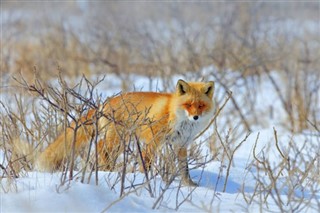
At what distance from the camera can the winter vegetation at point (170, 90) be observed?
404 centimetres

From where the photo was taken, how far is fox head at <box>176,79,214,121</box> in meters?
5.38

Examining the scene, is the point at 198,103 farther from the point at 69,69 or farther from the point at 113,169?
the point at 69,69

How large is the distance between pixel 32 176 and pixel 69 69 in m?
8.60

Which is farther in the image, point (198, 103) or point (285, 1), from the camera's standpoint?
point (285, 1)

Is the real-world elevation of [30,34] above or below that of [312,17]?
below

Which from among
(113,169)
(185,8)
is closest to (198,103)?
(113,169)

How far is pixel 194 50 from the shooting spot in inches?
464

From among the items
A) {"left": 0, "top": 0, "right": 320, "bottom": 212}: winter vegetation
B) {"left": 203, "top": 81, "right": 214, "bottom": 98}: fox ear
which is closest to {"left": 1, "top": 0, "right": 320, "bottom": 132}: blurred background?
{"left": 0, "top": 0, "right": 320, "bottom": 212}: winter vegetation

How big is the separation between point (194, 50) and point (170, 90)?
8.18ft

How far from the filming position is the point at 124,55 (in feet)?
44.4

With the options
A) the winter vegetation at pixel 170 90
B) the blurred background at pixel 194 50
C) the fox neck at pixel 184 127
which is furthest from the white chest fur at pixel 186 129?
the blurred background at pixel 194 50

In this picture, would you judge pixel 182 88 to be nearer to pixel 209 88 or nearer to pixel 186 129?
pixel 209 88

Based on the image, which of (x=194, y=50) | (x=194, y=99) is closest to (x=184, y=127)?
(x=194, y=99)

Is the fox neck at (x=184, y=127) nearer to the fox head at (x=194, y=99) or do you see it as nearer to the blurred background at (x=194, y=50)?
the fox head at (x=194, y=99)
